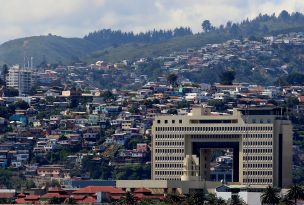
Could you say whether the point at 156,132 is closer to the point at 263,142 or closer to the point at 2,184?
the point at 263,142

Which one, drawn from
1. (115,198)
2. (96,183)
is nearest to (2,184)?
(96,183)

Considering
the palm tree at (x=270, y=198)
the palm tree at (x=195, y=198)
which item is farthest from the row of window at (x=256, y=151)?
the palm tree at (x=270, y=198)

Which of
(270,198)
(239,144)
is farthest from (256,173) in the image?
(270,198)

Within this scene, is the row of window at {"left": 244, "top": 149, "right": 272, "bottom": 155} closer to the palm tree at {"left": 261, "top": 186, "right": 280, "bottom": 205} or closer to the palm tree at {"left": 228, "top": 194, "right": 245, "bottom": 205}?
the palm tree at {"left": 228, "top": 194, "right": 245, "bottom": 205}

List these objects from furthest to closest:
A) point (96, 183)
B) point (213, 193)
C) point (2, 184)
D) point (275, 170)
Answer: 1. point (2, 184)
2. point (96, 183)
3. point (275, 170)
4. point (213, 193)

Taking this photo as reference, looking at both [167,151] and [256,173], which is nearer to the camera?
[256,173]

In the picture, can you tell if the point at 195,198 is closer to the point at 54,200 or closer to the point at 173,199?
the point at 173,199
